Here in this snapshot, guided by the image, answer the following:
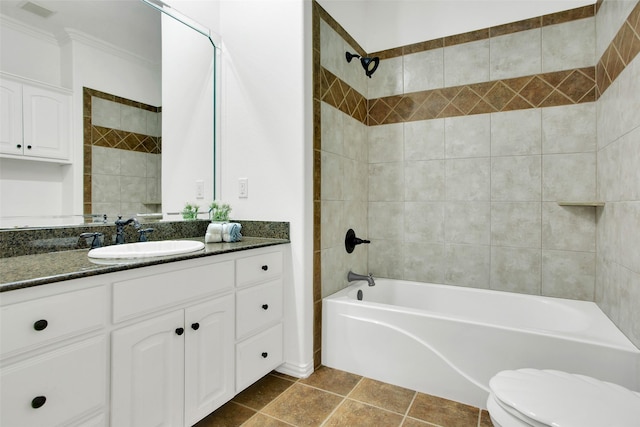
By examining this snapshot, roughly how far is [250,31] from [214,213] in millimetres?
1156

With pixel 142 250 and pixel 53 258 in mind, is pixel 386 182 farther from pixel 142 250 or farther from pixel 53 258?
pixel 53 258

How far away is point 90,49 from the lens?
1.67 m

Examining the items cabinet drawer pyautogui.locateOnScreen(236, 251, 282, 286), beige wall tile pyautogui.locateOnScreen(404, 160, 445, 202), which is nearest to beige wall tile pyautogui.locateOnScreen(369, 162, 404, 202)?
beige wall tile pyautogui.locateOnScreen(404, 160, 445, 202)

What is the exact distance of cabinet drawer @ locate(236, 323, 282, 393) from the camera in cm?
171

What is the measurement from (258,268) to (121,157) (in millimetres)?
909

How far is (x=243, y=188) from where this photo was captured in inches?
86.4

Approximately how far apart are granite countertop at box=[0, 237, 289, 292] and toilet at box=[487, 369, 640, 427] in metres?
1.21

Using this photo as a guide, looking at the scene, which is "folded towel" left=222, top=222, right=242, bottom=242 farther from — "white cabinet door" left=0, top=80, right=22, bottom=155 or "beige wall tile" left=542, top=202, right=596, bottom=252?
"beige wall tile" left=542, top=202, right=596, bottom=252

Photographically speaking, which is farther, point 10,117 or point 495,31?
point 495,31

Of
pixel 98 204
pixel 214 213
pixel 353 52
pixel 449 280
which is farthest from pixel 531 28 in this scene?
pixel 98 204

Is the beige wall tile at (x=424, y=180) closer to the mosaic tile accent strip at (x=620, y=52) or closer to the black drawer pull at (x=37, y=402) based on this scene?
the mosaic tile accent strip at (x=620, y=52)

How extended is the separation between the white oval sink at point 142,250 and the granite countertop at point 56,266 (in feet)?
0.16

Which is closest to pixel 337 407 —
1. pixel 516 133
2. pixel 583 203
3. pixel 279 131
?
pixel 279 131

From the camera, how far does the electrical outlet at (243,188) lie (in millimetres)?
2184
